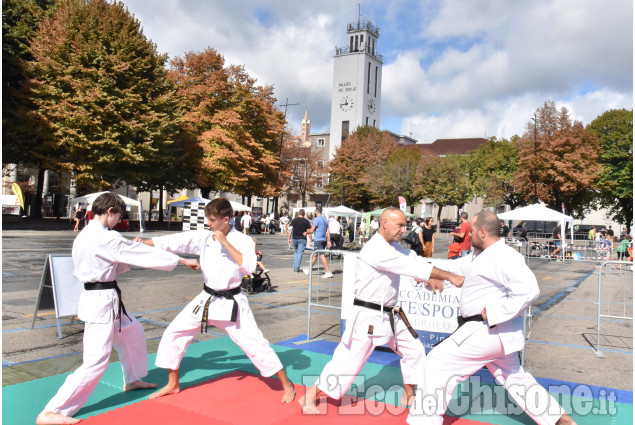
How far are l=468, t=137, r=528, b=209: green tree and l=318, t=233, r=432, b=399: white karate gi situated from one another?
5340cm

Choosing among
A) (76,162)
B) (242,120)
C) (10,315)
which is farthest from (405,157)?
(10,315)

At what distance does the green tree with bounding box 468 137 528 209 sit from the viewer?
183 feet

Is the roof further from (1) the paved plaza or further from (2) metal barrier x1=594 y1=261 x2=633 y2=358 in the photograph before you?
(1) the paved plaza

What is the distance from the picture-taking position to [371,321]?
4242 mm

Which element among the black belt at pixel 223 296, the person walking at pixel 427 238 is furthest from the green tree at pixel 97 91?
the black belt at pixel 223 296

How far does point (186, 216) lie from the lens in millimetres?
21078

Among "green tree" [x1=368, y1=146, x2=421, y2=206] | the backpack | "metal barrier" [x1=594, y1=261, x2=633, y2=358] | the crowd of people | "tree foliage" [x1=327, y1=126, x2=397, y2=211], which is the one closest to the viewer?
the crowd of people

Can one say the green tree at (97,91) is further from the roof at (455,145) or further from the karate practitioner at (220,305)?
the roof at (455,145)

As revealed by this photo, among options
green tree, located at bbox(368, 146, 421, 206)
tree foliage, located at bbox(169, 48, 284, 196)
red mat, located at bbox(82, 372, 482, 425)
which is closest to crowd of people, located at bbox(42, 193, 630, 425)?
red mat, located at bbox(82, 372, 482, 425)

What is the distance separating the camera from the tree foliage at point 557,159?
149 feet

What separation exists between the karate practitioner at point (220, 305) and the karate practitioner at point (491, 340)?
4.70ft

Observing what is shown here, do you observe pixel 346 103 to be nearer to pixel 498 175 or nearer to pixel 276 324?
pixel 498 175

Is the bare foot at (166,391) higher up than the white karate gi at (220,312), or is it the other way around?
the white karate gi at (220,312)

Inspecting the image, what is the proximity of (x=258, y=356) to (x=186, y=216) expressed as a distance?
56.9ft
